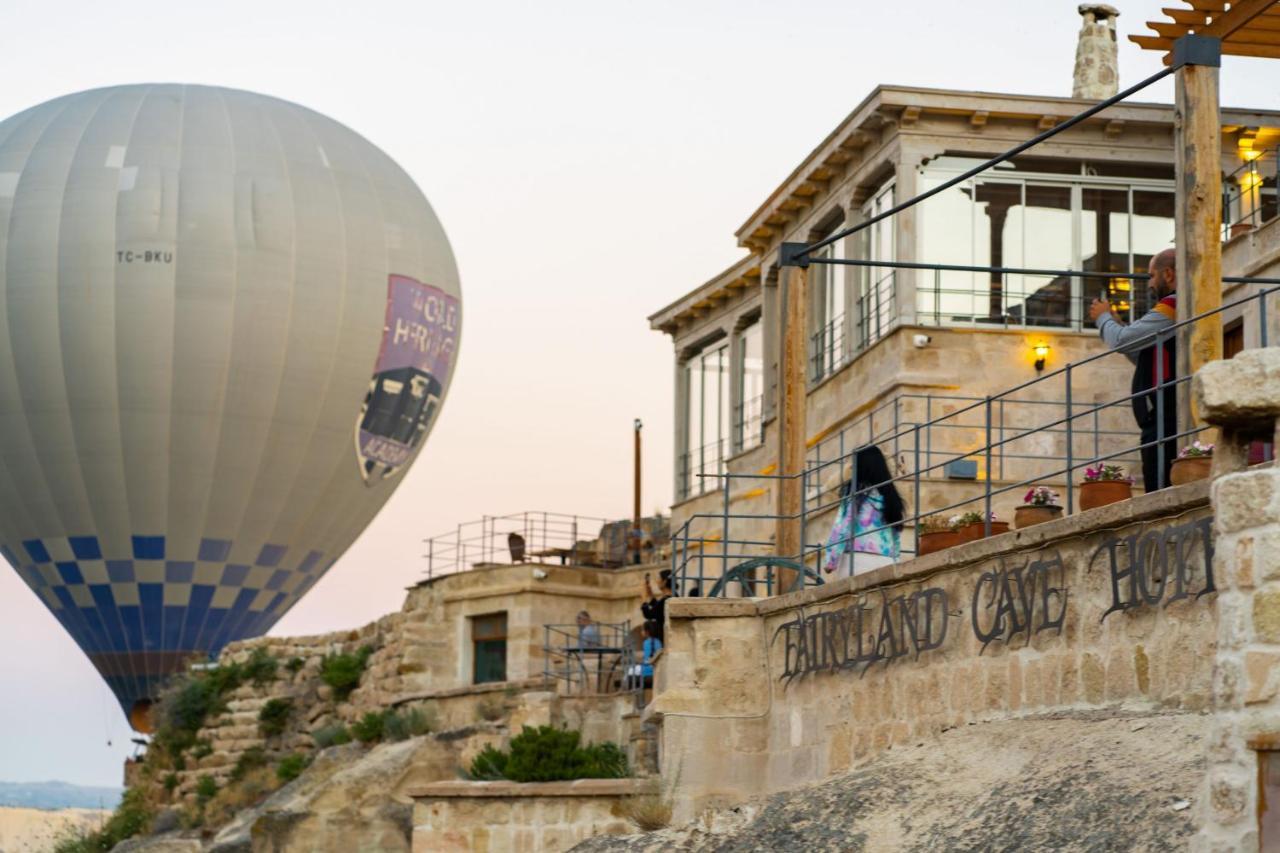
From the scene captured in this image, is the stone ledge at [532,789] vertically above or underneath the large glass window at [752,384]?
underneath

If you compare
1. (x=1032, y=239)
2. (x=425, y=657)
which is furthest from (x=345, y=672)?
(x=1032, y=239)

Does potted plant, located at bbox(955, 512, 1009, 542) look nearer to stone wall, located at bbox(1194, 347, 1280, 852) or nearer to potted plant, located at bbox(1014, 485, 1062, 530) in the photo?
potted plant, located at bbox(1014, 485, 1062, 530)

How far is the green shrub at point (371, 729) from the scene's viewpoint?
1290 inches

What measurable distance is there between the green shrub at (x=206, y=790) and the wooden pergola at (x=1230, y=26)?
22.2m

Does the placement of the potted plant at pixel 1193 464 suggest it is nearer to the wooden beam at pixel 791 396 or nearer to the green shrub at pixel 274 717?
the wooden beam at pixel 791 396

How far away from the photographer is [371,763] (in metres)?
28.7

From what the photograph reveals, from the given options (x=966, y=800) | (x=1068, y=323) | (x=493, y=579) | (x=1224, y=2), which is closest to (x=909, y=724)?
(x=966, y=800)

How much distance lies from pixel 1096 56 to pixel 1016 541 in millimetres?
15532

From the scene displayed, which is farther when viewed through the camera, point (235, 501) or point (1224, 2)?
point (235, 501)

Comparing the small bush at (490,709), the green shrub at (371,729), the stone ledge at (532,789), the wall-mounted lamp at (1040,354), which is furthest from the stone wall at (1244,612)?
the green shrub at (371,729)

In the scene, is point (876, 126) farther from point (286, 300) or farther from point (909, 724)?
point (286, 300)

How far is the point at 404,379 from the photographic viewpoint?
44.7 meters

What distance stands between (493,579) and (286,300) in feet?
32.6

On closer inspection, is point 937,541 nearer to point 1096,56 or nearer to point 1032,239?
point 1032,239
